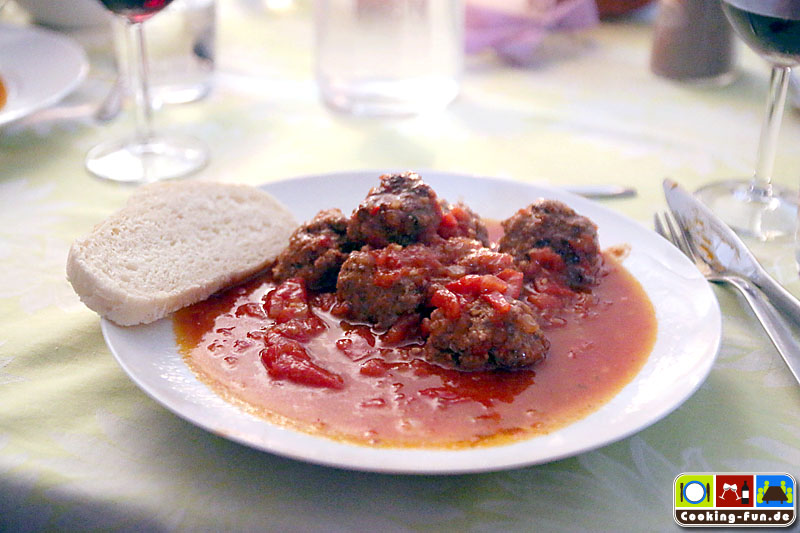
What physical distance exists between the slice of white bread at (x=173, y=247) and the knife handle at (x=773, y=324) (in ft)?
5.35

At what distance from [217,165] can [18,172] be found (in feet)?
2.98

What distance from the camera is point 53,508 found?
2.03 m

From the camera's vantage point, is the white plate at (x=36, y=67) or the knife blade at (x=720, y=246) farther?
the white plate at (x=36, y=67)

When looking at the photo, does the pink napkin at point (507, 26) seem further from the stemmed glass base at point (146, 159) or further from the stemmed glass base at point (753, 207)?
the stemmed glass base at point (146, 159)

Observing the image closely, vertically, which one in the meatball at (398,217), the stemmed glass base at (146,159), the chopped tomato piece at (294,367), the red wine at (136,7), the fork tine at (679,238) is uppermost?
the red wine at (136,7)

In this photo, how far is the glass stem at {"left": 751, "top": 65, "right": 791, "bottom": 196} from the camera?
3547 mm

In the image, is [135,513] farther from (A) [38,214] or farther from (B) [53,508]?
(A) [38,214]

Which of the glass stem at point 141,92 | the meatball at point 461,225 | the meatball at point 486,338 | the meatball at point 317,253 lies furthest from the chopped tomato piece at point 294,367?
the glass stem at point 141,92

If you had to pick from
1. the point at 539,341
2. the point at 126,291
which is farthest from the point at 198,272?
the point at 539,341

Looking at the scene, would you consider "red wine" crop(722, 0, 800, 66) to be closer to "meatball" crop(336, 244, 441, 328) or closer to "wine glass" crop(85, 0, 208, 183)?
Result: "meatball" crop(336, 244, 441, 328)

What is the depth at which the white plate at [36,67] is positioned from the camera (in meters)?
4.12

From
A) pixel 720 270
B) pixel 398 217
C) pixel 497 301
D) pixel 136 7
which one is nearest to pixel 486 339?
pixel 497 301

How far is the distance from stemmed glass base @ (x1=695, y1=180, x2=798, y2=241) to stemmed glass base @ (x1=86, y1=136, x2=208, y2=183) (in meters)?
2.40

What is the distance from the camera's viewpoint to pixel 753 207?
3697 mm
